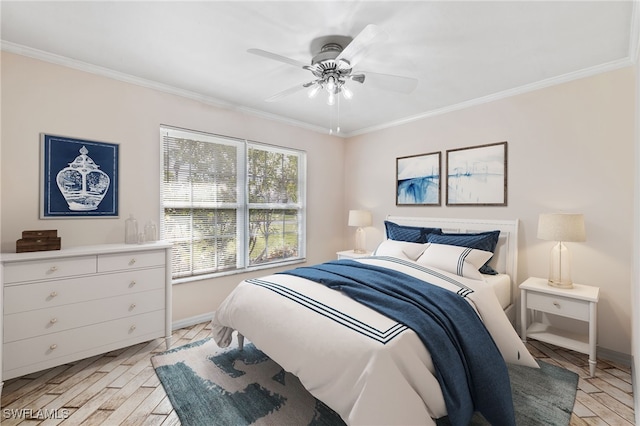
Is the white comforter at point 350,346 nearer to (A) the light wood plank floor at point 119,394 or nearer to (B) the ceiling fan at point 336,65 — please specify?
(A) the light wood plank floor at point 119,394

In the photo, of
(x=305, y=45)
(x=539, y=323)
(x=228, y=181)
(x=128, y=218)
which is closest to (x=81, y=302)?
(x=128, y=218)

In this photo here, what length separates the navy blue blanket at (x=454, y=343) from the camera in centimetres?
152

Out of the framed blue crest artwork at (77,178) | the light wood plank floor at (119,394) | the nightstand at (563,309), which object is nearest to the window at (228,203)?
the framed blue crest artwork at (77,178)

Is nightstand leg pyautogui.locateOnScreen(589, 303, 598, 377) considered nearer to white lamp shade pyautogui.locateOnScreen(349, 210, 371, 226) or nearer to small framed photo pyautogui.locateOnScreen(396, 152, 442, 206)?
small framed photo pyautogui.locateOnScreen(396, 152, 442, 206)

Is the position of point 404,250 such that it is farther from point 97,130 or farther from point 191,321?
point 97,130

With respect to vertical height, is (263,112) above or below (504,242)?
above

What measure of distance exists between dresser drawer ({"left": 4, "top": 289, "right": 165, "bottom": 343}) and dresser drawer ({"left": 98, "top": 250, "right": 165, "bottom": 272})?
242 mm

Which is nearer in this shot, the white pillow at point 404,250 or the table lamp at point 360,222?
the white pillow at point 404,250

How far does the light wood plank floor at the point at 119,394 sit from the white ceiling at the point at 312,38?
8.32 feet

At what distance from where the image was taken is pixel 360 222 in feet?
13.9

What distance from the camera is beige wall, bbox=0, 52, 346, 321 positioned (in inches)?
91.6

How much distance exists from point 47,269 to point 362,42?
2697 millimetres

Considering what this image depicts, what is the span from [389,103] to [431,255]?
183 centimetres

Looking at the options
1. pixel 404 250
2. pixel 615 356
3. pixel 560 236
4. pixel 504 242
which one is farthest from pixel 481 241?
pixel 615 356
